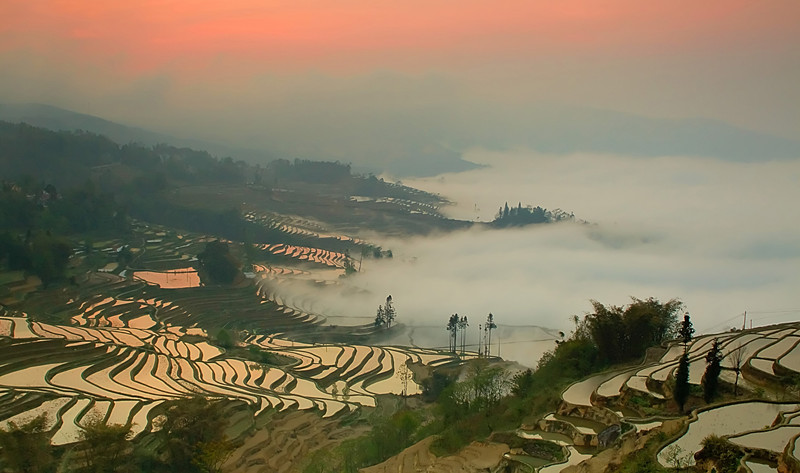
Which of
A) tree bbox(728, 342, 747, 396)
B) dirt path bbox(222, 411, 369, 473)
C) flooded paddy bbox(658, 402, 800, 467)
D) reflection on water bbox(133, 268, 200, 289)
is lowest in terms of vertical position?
dirt path bbox(222, 411, 369, 473)

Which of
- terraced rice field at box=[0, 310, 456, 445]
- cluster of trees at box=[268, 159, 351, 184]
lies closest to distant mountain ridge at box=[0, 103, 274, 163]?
cluster of trees at box=[268, 159, 351, 184]

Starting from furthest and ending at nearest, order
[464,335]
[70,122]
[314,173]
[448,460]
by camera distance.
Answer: [70,122] → [314,173] → [464,335] → [448,460]

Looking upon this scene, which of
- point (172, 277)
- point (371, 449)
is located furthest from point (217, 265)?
point (371, 449)

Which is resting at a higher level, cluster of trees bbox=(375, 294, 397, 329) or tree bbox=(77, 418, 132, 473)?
tree bbox=(77, 418, 132, 473)

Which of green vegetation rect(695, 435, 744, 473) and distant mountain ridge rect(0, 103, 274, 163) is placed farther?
distant mountain ridge rect(0, 103, 274, 163)

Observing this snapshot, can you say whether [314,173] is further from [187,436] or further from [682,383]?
[682,383]

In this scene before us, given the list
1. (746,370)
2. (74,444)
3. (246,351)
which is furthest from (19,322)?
Result: (746,370)

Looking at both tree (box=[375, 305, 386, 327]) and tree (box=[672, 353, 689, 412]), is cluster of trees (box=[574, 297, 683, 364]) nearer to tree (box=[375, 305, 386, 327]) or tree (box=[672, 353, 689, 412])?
tree (box=[672, 353, 689, 412])
